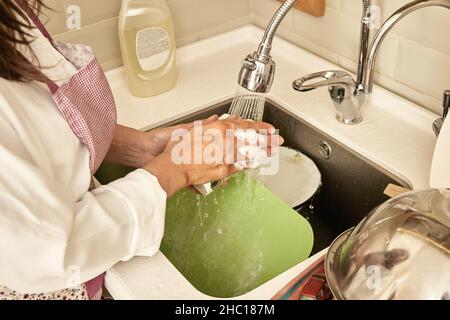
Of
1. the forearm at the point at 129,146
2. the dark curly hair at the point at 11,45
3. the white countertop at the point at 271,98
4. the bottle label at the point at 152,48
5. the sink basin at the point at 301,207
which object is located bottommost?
the sink basin at the point at 301,207

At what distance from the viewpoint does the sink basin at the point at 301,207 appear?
36.8 inches

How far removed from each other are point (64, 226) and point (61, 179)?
0.27 ft

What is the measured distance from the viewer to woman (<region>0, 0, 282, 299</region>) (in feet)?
2.11

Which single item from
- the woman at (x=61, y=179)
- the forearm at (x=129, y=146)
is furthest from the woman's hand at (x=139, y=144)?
the woman at (x=61, y=179)

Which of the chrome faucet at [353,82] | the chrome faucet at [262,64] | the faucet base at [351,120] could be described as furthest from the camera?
the faucet base at [351,120]

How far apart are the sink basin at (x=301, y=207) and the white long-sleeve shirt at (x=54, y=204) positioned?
196mm

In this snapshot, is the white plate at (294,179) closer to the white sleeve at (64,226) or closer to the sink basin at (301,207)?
the sink basin at (301,207)

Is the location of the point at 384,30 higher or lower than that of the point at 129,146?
higher

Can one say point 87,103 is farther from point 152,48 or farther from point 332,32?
point 332,32

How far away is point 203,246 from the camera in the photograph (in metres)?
1.00

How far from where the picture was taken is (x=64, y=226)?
0.67m

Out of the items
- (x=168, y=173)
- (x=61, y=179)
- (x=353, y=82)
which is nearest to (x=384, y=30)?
(x=353, y=82)

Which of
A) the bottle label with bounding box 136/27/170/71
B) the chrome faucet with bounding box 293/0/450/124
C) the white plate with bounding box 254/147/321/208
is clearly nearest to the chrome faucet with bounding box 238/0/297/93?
the chrome faucet with bounding box 293/0/450/124

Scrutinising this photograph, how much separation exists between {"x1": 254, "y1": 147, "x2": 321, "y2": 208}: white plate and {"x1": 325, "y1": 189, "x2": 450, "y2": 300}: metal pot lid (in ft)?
1.19
